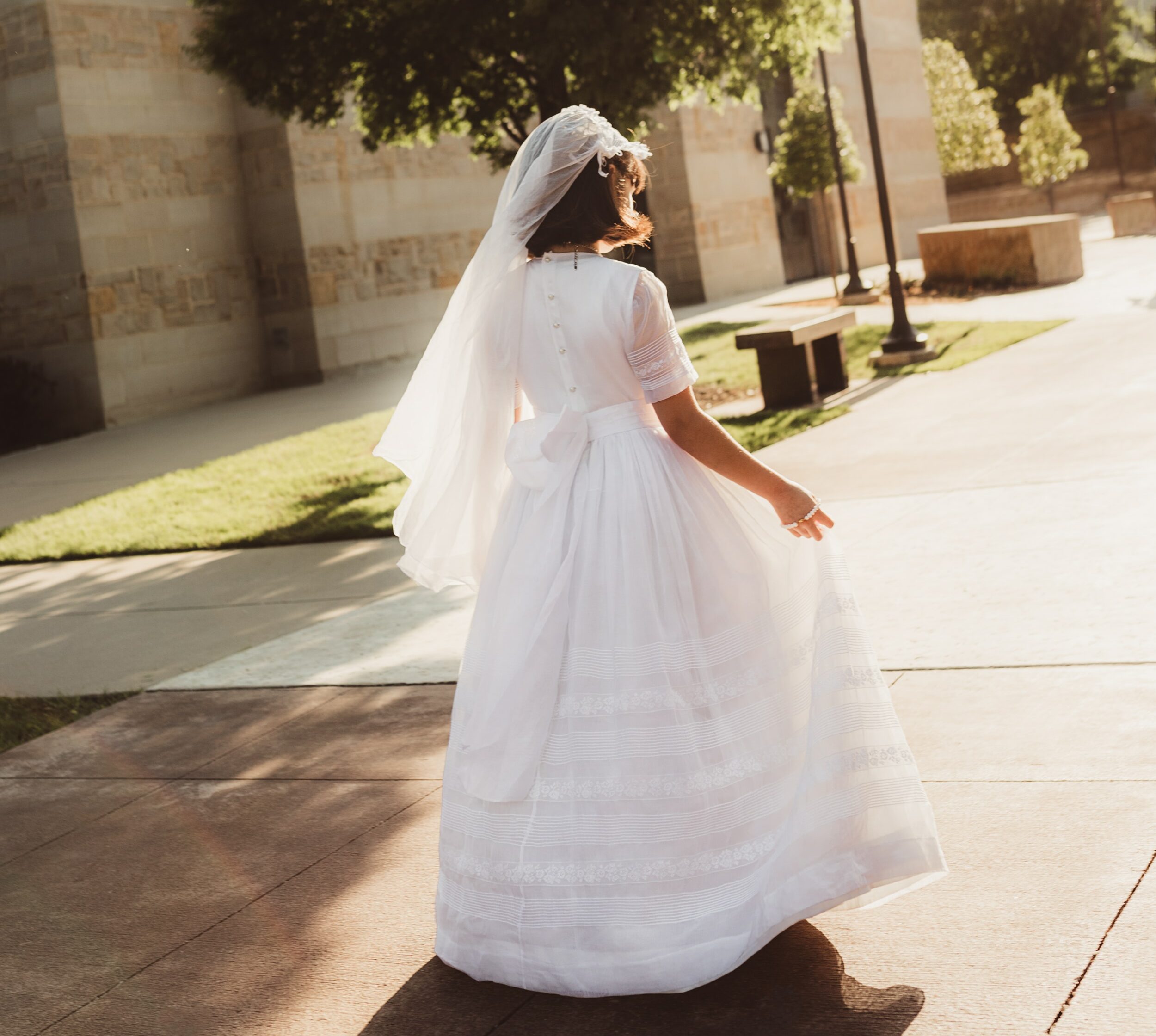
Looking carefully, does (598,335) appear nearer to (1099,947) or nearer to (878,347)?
(1099,947)

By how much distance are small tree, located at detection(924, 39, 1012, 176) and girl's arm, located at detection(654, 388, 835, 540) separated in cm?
3892

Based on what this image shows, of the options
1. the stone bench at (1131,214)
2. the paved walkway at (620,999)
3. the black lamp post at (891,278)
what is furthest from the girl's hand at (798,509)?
the stone bench at (1131,214)

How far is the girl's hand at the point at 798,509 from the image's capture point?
133 inches

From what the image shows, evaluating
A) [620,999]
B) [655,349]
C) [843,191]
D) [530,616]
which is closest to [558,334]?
[655,349]

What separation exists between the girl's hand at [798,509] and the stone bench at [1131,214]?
91.6ft

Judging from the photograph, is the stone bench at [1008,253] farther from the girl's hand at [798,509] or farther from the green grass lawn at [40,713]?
the girl's hand at [798,509]

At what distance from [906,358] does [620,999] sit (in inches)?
484

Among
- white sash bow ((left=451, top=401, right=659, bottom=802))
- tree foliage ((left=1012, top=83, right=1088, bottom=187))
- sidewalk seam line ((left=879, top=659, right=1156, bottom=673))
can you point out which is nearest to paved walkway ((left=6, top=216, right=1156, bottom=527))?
sidewalk seam line ((left=879, top=659, right=1156, bottom=673))

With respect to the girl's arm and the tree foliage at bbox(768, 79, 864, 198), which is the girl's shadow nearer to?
the girl's arm

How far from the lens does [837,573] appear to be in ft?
11.2

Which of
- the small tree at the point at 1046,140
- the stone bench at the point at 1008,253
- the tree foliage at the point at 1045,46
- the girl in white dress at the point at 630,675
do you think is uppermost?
the tree foliage at the point at 1045,46

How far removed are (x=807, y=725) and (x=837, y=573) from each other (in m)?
0.39

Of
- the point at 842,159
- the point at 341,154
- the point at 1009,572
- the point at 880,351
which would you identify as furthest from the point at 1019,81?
the point at 1009,572

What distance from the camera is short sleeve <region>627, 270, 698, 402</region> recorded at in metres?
3.31
